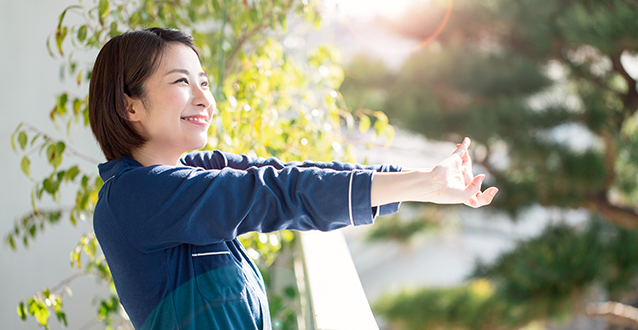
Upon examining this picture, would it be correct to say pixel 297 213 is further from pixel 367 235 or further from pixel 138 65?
pixel 367 235

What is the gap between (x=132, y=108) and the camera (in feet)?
1.66

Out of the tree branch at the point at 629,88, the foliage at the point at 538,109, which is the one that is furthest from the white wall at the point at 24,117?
the tree branch at the point at 629,88

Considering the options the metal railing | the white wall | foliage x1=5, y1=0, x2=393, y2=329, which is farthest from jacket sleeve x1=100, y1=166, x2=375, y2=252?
the white wall

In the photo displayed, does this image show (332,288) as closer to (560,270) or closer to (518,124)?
(560,270)

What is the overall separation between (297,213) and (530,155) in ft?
5.71

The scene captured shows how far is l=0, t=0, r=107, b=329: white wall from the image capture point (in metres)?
1.01

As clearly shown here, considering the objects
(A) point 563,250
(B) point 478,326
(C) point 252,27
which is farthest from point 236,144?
(B) point 478,326

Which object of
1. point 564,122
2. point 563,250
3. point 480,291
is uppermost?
point 564,122

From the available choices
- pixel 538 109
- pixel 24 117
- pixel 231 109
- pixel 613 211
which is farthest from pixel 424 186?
pixel 613 211

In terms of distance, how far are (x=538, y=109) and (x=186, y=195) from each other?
183cm

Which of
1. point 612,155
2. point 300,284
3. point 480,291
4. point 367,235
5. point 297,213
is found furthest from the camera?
point 367,235

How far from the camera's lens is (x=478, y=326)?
2.28 metres

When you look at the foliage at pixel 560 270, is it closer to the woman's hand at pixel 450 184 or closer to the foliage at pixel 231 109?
the foliage at pixel 231 109

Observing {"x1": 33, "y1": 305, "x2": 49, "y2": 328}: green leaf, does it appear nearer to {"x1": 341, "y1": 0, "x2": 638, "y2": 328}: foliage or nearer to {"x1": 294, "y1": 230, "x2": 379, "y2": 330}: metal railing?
{"x1": 294, "y1": 230, "x2": 379, "y2": 330}: metal railing
